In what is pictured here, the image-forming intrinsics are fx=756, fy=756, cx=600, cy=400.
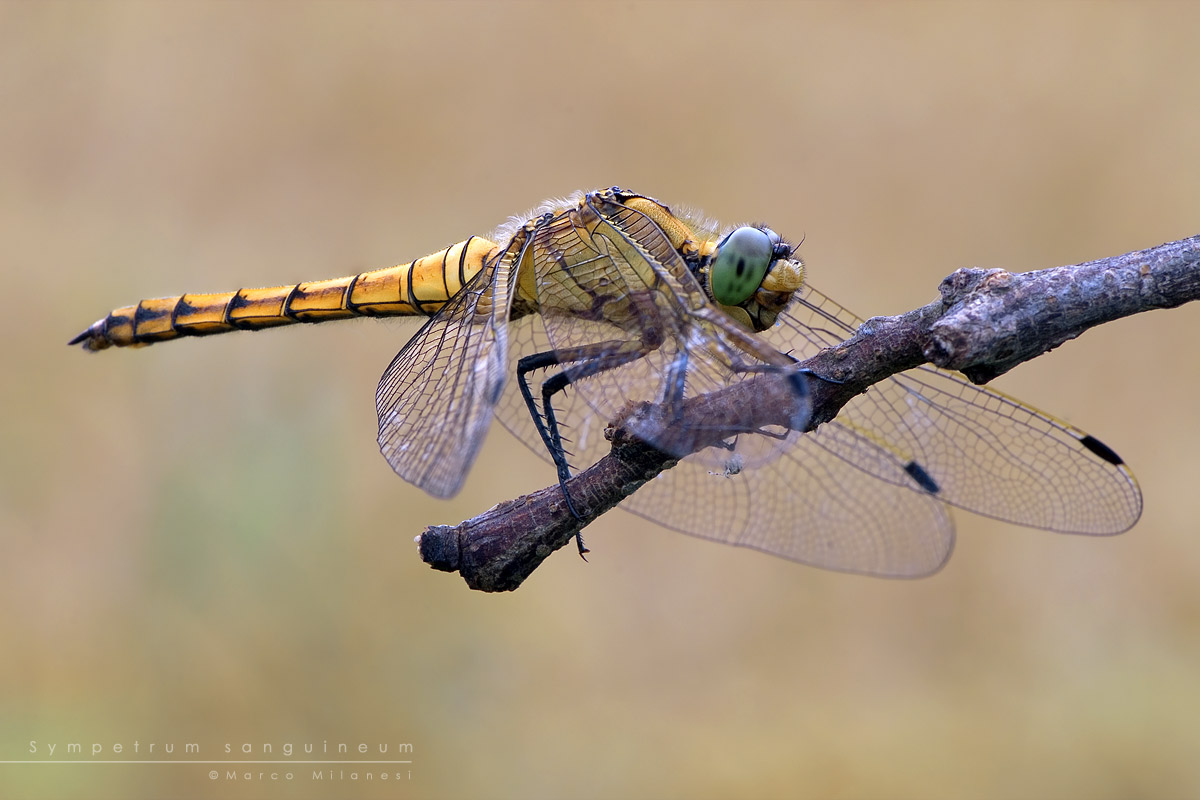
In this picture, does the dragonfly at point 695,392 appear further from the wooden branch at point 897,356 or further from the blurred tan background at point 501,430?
the blurred tan background at point 501,430

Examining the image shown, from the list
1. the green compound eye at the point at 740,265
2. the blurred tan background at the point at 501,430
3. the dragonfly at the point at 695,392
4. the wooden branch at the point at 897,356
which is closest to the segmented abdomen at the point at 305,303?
the dragonfly at the point at 695,392

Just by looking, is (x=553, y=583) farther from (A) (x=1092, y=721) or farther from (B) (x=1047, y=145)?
(B) (x=1047, y=145)

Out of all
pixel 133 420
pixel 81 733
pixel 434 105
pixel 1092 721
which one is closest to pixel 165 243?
pixel 133 420

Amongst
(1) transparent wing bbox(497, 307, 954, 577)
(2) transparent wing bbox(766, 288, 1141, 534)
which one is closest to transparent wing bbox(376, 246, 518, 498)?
(1) transparent wing bbox(497, 307, 954, 577)

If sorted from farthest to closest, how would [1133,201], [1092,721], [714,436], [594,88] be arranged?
[594,88]
[1133,201]
[1092,721]
[714,436]

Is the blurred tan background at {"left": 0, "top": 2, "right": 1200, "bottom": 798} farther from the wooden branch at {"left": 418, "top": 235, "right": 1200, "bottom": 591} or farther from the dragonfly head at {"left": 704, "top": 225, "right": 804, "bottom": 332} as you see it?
the wooden branch at {"left": 418, "top": 235, "right": 1200, "bottom": 591}
